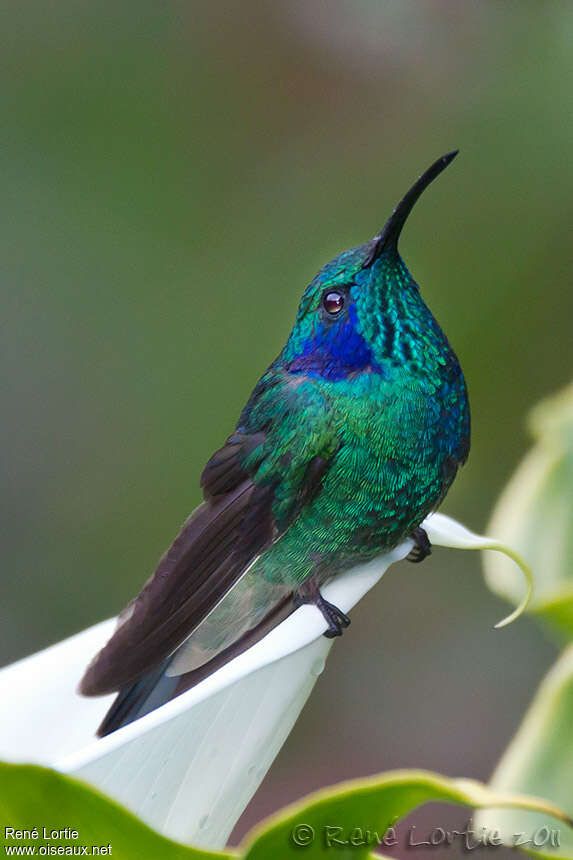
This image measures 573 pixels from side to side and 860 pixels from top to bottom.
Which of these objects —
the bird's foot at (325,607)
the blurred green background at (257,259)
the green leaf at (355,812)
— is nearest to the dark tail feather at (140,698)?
the bird's foot at (325,607)

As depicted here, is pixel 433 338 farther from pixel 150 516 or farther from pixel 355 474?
pixel 150 516

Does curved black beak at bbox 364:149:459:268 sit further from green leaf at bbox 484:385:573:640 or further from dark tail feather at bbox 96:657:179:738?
dark tail feather at bbox 96:657:179:738

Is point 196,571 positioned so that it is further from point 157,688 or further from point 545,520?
point 545,520

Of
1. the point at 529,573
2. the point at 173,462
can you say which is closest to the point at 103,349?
the point at 173,462

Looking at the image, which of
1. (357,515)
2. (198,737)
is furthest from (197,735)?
(357,515)

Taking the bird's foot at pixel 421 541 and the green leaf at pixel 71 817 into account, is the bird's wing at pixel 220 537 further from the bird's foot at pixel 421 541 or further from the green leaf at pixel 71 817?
the green leaf at pixel 71 817
